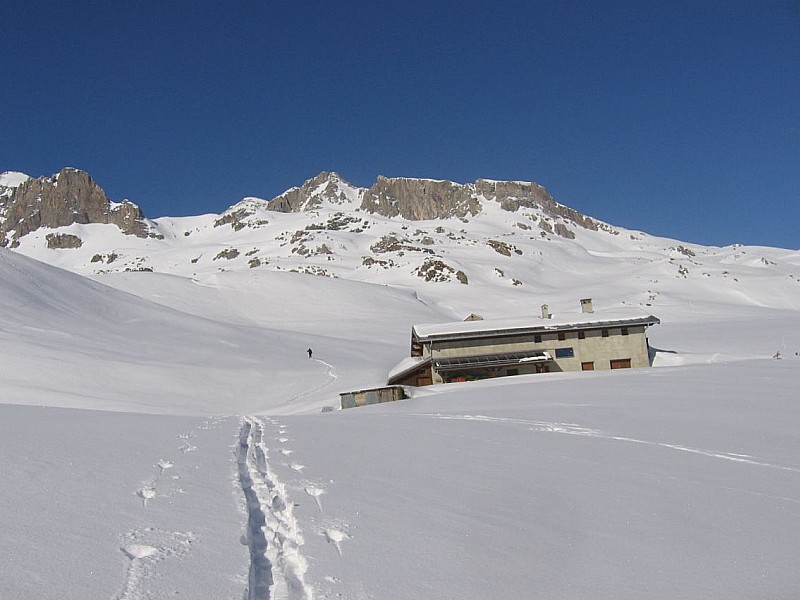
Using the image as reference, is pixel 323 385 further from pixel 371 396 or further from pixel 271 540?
pixel 271 540

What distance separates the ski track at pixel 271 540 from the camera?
5.25m

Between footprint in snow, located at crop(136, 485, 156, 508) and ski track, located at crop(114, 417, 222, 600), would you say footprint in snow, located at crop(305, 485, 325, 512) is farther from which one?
footprint in snow, located at crop(136, 485, 156, 508)

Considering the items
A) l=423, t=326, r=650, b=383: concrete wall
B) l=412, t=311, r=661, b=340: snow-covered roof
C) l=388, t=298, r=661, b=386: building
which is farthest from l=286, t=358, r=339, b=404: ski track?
l=423, t=326, r=650, b=383: concrete wall

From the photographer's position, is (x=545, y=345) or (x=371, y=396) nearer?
(x=371, y=396)

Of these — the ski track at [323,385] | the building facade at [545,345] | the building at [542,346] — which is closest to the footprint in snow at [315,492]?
the ski track at [323,385]

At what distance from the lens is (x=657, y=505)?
8.43 metres

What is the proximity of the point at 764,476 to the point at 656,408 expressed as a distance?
31.3 feet

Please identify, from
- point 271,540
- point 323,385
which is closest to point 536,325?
point 323,385

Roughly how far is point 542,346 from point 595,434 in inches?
1190

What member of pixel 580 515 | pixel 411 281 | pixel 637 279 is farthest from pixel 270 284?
pixel 580 515

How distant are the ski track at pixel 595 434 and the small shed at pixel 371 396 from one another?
416 inches

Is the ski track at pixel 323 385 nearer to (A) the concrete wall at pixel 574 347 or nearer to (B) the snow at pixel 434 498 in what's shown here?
(A) the concrete wall at pixel 574 347

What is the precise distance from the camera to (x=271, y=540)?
6.50m

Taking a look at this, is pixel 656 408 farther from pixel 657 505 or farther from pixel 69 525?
pixel 69 525
